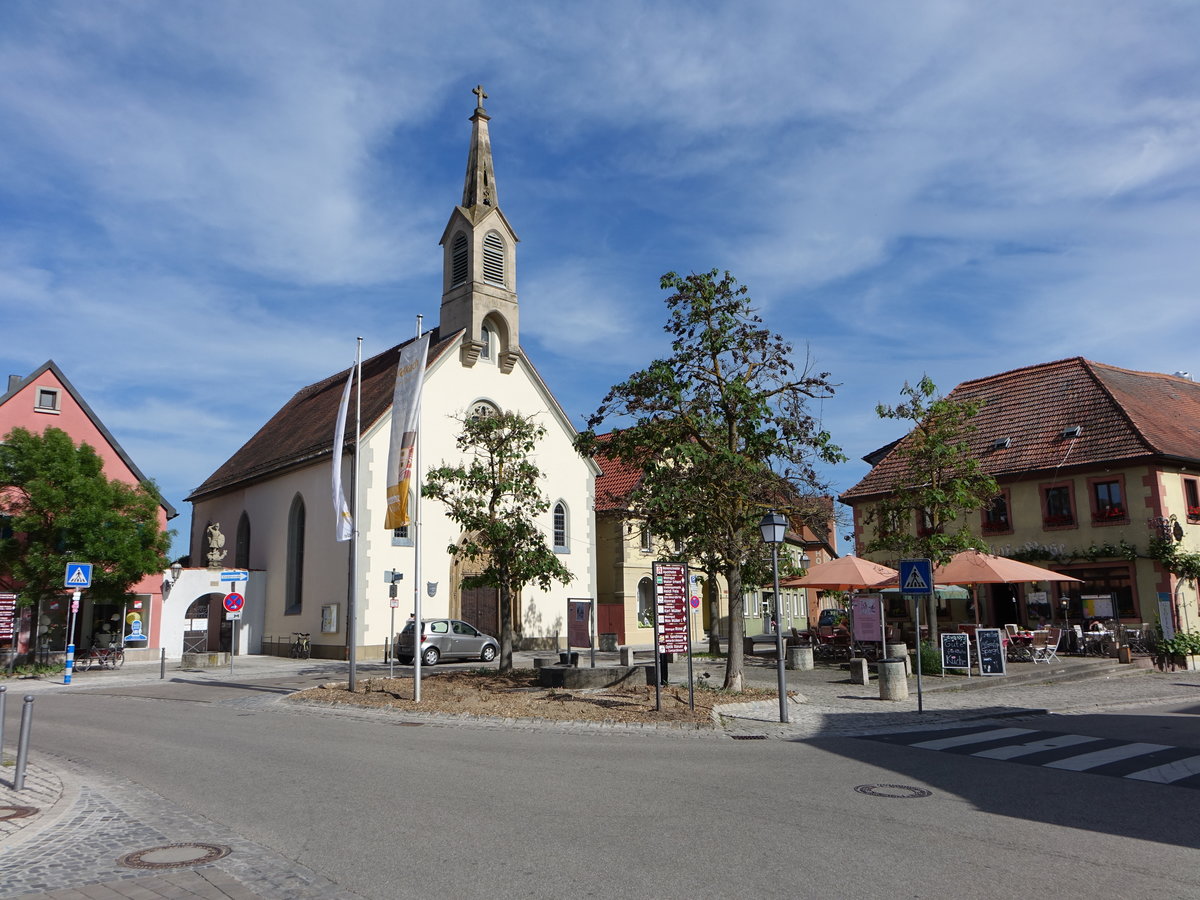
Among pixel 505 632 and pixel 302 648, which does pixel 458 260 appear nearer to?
pixel 302 648

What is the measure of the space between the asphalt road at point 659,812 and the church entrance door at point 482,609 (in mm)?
22323

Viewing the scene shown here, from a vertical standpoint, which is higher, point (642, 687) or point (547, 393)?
point (547, 393)

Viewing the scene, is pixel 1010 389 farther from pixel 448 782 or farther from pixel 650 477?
pixel 448 782

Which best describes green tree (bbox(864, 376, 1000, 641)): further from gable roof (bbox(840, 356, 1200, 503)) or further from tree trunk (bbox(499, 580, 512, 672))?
tree trunk (bbox(499, 580, 512, 672))

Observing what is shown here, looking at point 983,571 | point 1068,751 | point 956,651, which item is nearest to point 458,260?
point 983,571

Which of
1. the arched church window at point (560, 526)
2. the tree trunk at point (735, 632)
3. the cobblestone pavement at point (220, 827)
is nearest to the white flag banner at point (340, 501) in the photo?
the cobblestone pavement at point (220, 827)

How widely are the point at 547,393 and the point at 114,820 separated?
3317cm

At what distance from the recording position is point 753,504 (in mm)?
19000

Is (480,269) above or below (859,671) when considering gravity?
above

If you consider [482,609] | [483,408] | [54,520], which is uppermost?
[483,408]

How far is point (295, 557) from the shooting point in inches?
1455

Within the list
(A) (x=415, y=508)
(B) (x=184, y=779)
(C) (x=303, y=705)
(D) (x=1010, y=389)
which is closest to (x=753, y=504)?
(A) (x=415, y=508)

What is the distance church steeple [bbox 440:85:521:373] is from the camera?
125 feet

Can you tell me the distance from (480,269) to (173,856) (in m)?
33.3
